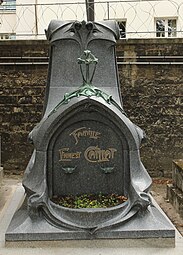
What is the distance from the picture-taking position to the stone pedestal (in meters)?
5.77

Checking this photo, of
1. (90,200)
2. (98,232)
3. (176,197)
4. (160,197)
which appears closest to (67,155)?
(90,200)

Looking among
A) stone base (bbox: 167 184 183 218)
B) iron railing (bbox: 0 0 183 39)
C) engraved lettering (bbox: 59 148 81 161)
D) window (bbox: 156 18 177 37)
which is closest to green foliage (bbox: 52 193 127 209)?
engraved lettering (bbox: 59 148 81 161)

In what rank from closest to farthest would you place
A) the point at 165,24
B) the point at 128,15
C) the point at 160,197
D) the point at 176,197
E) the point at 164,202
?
1. the point at 176,197
2. the point at 164,202
3. the point at 160,197
4. the point at 128,15
5. the point at 165,24

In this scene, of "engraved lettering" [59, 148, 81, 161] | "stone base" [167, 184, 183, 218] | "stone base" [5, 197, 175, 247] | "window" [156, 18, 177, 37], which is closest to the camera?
"stone base" [5, 197, 175, 247]

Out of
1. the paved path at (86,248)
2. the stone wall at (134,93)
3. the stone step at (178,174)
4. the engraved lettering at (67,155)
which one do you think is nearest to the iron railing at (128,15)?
the stone wall at (134,93)

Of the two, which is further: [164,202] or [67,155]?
[164,202]

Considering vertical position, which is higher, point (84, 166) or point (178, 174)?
point (84, 166)

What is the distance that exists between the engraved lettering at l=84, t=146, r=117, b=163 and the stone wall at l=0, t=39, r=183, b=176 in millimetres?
4560

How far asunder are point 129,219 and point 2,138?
531 cm

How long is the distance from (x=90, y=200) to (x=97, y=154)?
43 cm

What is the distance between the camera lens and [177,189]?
20.2 ft

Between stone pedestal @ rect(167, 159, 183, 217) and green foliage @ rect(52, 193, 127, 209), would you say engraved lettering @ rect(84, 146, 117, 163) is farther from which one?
stone pedestal @ rect(167, 159, 183, 217)

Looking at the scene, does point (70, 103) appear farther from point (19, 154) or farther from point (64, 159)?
point (19, 154)

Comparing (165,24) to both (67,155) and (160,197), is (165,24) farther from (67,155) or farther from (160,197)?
(67,155)
